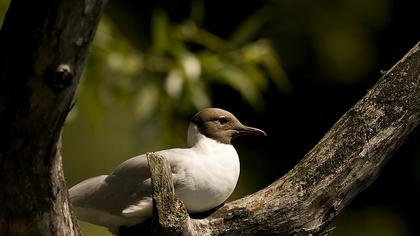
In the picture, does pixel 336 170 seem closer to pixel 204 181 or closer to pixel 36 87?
pixel 204 181

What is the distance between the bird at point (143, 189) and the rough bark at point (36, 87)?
712 millimetres

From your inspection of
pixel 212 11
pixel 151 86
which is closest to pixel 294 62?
pixel 212 11

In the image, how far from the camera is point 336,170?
9.19 feet

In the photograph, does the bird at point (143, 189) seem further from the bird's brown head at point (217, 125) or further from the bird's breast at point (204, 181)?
the bird's brown head at point (217, 125)

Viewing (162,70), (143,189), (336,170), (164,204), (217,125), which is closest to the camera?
(164,204)

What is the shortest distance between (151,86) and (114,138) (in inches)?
57.4

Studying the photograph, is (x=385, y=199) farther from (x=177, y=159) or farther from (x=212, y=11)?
(x=177, y=159)

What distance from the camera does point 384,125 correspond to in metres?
2.84

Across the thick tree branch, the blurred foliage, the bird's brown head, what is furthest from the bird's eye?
the thick tree branch

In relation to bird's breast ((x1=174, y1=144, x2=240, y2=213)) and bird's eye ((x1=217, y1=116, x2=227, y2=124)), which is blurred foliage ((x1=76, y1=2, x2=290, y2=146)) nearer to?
bird's eye ((x1=217, y1=116, x2=227, y2=124))

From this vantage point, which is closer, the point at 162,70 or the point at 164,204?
the point at 164,204

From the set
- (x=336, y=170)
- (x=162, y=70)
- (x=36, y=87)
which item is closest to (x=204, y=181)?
(x=336, y=170)

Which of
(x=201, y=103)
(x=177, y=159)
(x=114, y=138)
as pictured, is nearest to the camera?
(x=177, y=159)

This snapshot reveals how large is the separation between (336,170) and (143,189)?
569 millimetres
